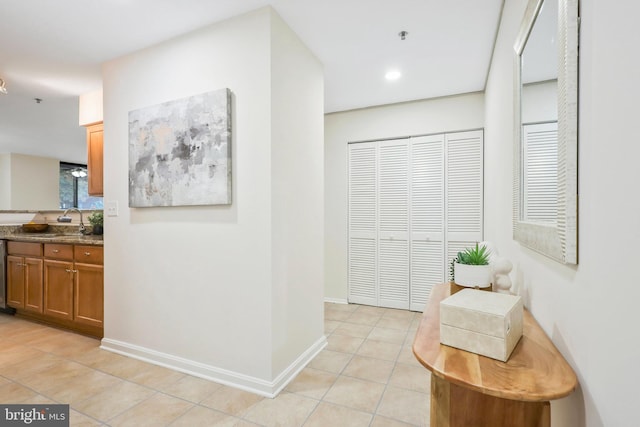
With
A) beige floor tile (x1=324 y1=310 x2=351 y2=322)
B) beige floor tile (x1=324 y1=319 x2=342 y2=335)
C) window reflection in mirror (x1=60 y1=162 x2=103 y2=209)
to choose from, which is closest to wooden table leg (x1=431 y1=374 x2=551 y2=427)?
beige floor tile (x1=324 y1=319 x2=342 y2=335)

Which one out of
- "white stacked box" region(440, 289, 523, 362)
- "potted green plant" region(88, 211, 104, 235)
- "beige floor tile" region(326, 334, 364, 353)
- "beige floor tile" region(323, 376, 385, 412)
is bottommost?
"beige floor tile" region(326, 334, 364, 353)

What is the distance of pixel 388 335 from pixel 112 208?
2.75m

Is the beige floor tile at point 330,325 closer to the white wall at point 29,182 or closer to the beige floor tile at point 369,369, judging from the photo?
the beige floor tile at point 369,369

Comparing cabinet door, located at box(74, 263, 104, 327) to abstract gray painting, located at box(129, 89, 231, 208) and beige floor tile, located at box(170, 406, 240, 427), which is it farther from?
beige floor tile, located at box(170, 406, 240, 427)

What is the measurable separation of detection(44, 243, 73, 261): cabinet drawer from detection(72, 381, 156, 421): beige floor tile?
1.57 m

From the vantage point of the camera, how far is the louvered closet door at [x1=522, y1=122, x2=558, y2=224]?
0.98 meters

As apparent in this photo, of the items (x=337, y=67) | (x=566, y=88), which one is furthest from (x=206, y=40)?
(x=566, y=88)

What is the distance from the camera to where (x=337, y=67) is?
2.75 meters

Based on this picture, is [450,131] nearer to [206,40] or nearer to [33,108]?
[206,40]

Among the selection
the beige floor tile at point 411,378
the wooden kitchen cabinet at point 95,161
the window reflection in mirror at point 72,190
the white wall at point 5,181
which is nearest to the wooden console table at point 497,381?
the beige floor tile at point 411,378

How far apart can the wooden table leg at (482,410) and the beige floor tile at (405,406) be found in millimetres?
779

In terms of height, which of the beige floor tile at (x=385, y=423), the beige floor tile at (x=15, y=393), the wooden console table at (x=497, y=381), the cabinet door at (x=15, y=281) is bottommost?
the beige floor tile at (x=385, y=423)

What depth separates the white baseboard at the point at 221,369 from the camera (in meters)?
1.96

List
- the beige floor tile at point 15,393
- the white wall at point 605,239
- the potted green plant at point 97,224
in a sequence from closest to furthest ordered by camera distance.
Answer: the white wall at point 605,239, the beige floor tile at point 15,393, the potted green plant at point 97,224
